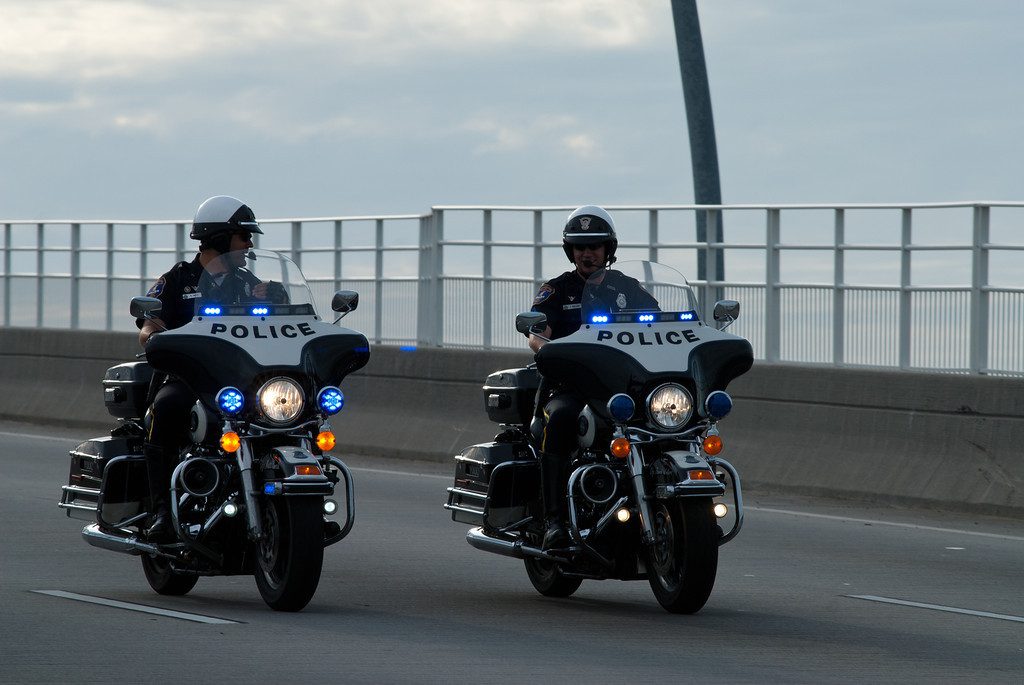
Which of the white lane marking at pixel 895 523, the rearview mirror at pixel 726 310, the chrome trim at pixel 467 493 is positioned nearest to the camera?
the rearview mirror at pixel 726 310

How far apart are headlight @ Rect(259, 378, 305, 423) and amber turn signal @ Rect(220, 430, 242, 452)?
0.18 m

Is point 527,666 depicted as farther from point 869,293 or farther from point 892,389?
point 869,293

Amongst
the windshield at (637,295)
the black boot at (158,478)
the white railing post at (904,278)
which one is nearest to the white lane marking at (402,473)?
the white railing post at (904,278)

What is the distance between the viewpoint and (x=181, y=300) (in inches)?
422

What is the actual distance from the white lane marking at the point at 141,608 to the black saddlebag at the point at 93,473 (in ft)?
1.55

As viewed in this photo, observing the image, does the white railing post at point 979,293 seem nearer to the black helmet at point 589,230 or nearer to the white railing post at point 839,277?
the white railing post at point 839,277

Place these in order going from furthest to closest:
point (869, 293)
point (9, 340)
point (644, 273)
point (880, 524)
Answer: point (9, 340) < point (869, 293) < point (880, 524) < point (644, 273)

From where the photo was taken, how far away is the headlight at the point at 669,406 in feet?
32.4

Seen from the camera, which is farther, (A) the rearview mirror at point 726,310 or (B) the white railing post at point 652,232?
(B) the white railing post at point 652,232

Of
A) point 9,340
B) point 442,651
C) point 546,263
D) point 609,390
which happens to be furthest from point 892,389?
point 9,340

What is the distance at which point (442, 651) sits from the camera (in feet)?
29.2

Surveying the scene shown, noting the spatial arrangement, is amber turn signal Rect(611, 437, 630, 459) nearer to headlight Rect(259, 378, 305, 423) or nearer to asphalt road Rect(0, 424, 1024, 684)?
asphalt road Rect(0, 424, 1024, 684)

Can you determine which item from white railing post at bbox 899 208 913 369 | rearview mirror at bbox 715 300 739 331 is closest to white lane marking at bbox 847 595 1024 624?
rearview mirror at bbox 715 300 739 331

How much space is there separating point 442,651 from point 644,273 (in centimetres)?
264
